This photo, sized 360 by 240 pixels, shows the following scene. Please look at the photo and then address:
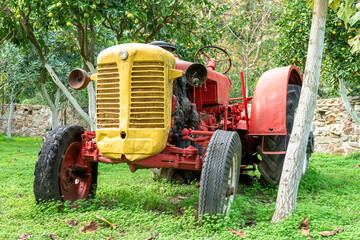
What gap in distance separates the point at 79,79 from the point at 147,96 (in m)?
1.07

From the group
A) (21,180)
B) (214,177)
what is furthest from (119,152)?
(21,180)

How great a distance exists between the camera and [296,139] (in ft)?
11.6

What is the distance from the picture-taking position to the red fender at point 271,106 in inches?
183

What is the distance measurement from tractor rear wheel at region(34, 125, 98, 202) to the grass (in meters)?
0.16

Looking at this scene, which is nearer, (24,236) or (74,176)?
(24,236)

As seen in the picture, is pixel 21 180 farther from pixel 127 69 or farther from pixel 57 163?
pixel 127 69

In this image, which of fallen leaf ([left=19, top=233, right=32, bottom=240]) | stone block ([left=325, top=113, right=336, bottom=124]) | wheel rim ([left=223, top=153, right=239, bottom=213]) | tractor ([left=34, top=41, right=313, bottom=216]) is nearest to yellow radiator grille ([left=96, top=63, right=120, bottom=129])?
tractor ([left=34, top=41, right=313, bottom=216])

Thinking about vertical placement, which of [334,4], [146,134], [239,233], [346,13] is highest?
[334,4]

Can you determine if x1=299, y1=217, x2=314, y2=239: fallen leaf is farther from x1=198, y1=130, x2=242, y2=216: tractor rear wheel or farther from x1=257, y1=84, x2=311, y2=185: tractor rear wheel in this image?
x1=257, y1=84, x2=311, y2=185: tractor rear wheel

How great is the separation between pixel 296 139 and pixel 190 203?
155cm

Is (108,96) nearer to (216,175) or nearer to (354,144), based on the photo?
(216,175)

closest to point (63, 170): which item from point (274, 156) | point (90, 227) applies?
point (90, 227)

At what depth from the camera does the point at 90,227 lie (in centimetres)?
347

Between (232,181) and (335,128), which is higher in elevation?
(335,128)
